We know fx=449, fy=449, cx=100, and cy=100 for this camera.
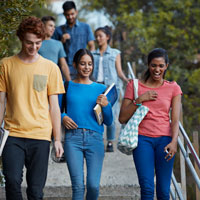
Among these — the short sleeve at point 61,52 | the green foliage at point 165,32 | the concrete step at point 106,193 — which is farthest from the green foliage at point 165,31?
the concrete step at point 106,193

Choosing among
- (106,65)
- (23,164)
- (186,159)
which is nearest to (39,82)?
(23,164)

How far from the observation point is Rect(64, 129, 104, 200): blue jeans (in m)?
3.88

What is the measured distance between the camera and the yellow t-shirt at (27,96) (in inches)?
137

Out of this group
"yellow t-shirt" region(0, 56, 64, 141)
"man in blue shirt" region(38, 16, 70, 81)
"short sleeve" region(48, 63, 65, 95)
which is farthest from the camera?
"man in blue shirt" region(38, 16, 70, 81)

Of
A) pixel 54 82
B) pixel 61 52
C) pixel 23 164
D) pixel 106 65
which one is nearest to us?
pixel 23 164

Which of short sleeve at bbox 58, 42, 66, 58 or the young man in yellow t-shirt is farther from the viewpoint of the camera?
short sleeve at bbox 58, 42, 66, 58

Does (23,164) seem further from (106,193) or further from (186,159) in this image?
(106,193)

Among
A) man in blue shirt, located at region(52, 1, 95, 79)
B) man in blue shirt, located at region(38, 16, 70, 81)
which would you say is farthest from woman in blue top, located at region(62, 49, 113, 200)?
man in blue shirt, located at region(52, 1, 95, 79)

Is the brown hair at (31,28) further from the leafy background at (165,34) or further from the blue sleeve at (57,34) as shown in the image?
the leafy background at (165,34)

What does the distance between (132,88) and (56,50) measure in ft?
7.55

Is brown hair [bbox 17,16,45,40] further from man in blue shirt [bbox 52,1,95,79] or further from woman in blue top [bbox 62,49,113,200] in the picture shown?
man in blue shirt [bbox 52,1,95,79]

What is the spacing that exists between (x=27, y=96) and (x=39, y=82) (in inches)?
5.8

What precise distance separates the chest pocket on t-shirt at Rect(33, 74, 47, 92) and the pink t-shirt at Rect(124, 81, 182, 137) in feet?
2.92

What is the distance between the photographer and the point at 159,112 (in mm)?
4008
